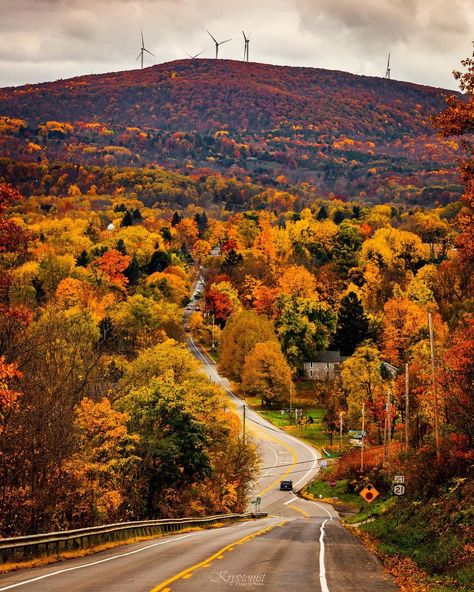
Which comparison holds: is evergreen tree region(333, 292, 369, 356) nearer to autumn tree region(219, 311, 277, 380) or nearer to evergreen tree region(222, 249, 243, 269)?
autumn tree region(219, 311, 277, 380)

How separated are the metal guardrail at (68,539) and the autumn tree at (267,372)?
79837 mm

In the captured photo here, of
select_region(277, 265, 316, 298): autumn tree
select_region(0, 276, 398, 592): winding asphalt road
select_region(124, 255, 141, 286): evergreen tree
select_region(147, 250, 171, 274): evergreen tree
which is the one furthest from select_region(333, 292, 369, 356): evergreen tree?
select_region(0, 276, 398, 592): winding asphalt road

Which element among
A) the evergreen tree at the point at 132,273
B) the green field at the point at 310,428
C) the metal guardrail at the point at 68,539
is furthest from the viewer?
the evergreen tree at the point at 132,273

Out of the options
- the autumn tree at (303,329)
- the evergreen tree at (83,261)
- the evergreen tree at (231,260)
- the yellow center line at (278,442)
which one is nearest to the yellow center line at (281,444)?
the yellow center line at (278,442)

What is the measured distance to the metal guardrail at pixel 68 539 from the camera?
2380cm

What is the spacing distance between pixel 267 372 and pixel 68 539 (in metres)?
94.9

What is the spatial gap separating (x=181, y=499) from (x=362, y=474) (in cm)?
2667

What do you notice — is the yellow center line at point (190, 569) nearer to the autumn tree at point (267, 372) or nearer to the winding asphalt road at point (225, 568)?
the winding asphalt road at point (225, 568)

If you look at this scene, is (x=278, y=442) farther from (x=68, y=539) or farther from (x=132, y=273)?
(x=68, y=539)

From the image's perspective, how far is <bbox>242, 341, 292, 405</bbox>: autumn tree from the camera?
121 meters

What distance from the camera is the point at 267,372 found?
4783 inches

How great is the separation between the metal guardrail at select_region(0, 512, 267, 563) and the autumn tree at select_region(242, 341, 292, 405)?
3143 inches

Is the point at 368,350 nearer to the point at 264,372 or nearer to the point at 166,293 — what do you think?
the point at 264,372

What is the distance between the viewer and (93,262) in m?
186
